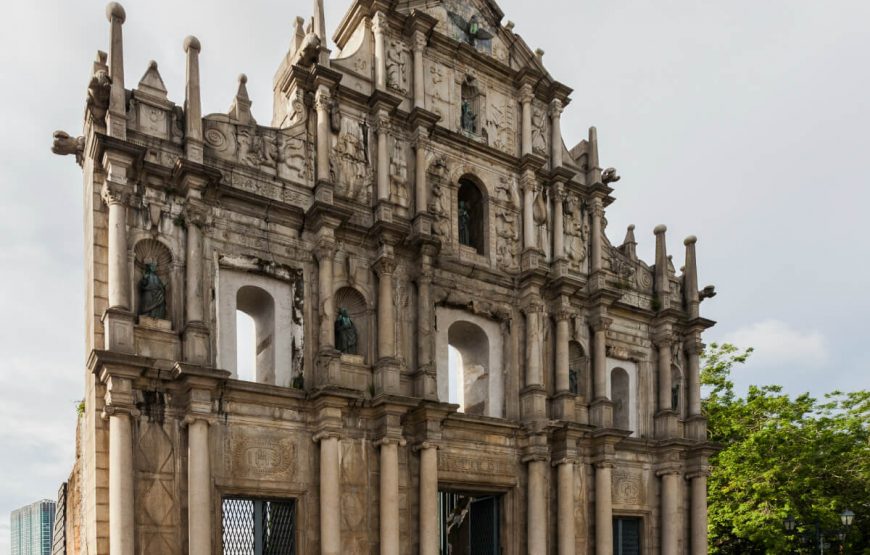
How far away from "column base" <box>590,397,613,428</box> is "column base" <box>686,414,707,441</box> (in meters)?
3.01

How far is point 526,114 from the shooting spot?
741 inches

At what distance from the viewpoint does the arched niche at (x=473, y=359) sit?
1622cm

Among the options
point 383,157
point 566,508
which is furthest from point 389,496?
point 383,157

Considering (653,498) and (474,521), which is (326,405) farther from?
(653,498)

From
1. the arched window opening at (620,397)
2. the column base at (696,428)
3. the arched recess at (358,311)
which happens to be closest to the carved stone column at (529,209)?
the arched window opening at (620,397)

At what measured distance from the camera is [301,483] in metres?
13.5

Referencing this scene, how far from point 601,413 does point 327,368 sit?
23.0 feet

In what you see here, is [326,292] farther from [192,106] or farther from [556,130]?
[556,130]

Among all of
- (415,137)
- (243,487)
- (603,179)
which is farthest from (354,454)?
(603,179)

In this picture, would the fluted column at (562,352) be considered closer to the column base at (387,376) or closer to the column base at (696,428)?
the column base at (696,428)

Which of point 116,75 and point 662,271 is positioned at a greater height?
point 116,75

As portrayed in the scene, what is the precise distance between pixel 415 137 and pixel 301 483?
24.0 feet

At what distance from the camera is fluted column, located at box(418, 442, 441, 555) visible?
14.5 meters

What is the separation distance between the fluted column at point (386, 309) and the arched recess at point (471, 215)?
107 inches
